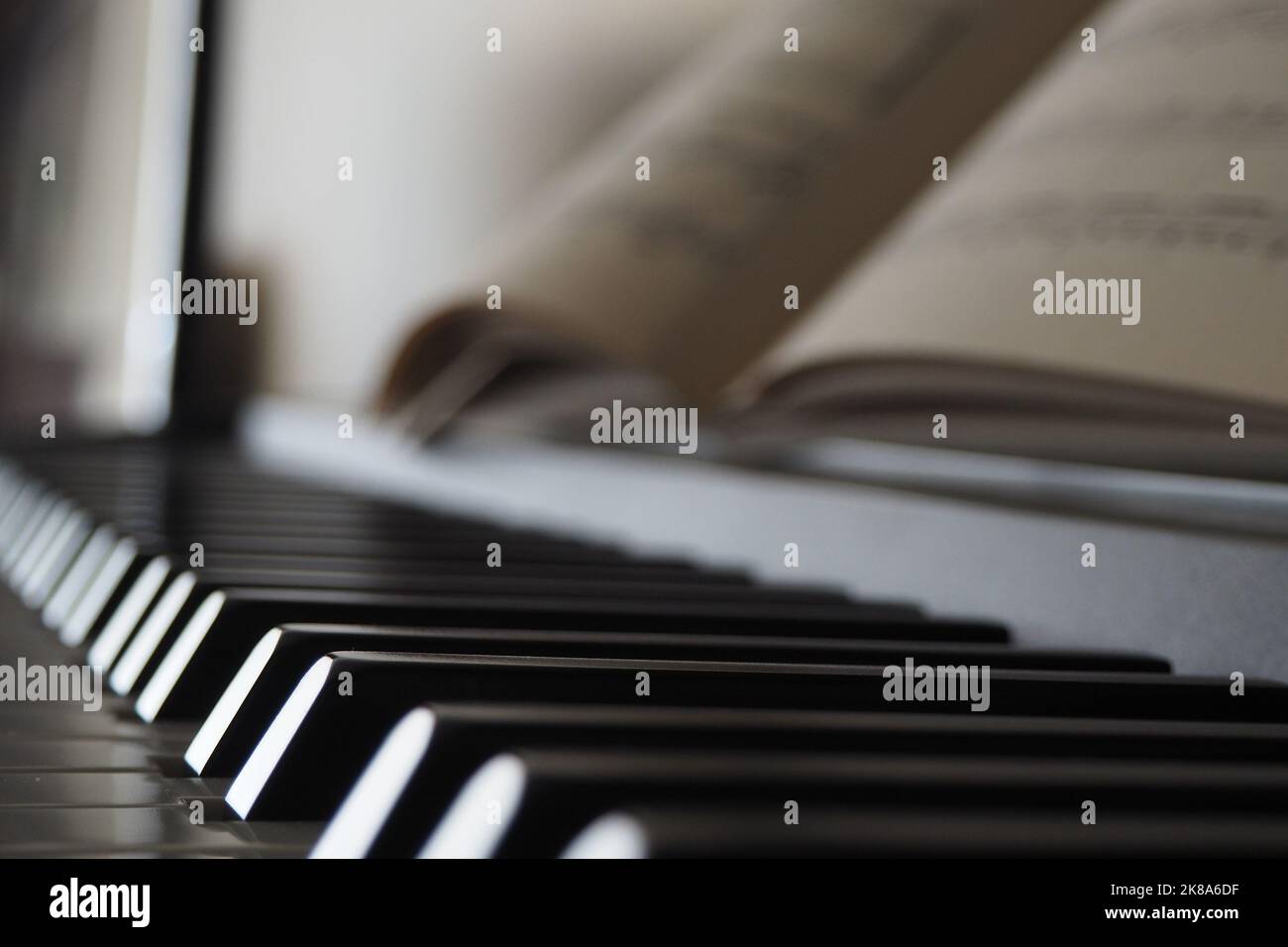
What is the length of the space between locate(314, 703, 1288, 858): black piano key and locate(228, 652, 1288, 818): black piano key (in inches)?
0.5

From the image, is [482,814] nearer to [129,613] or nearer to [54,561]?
[129,613]

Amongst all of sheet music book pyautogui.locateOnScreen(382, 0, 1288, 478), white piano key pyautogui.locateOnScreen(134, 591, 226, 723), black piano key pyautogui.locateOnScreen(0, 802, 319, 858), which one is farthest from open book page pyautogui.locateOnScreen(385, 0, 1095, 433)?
black piano key pyautogui.locateOnScreen(0, 802, 319, 858)

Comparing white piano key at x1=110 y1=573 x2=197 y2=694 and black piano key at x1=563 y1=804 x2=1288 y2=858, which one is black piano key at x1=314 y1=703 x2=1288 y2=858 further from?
white piano key at x1=110 y1=573 x2=197 y2=694

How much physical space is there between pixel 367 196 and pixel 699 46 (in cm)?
73

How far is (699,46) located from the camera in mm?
1225

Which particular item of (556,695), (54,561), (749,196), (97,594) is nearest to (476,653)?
(556,695)

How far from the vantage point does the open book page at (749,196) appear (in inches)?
29.2

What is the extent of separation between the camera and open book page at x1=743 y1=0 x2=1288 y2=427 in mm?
398

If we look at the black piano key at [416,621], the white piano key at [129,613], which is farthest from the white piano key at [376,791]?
the white piano key at [129,613]

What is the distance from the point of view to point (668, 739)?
0.27 meters

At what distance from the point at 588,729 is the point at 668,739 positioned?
1 centimetres

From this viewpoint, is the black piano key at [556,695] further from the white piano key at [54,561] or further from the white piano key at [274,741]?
the white piano key at [54,561]
